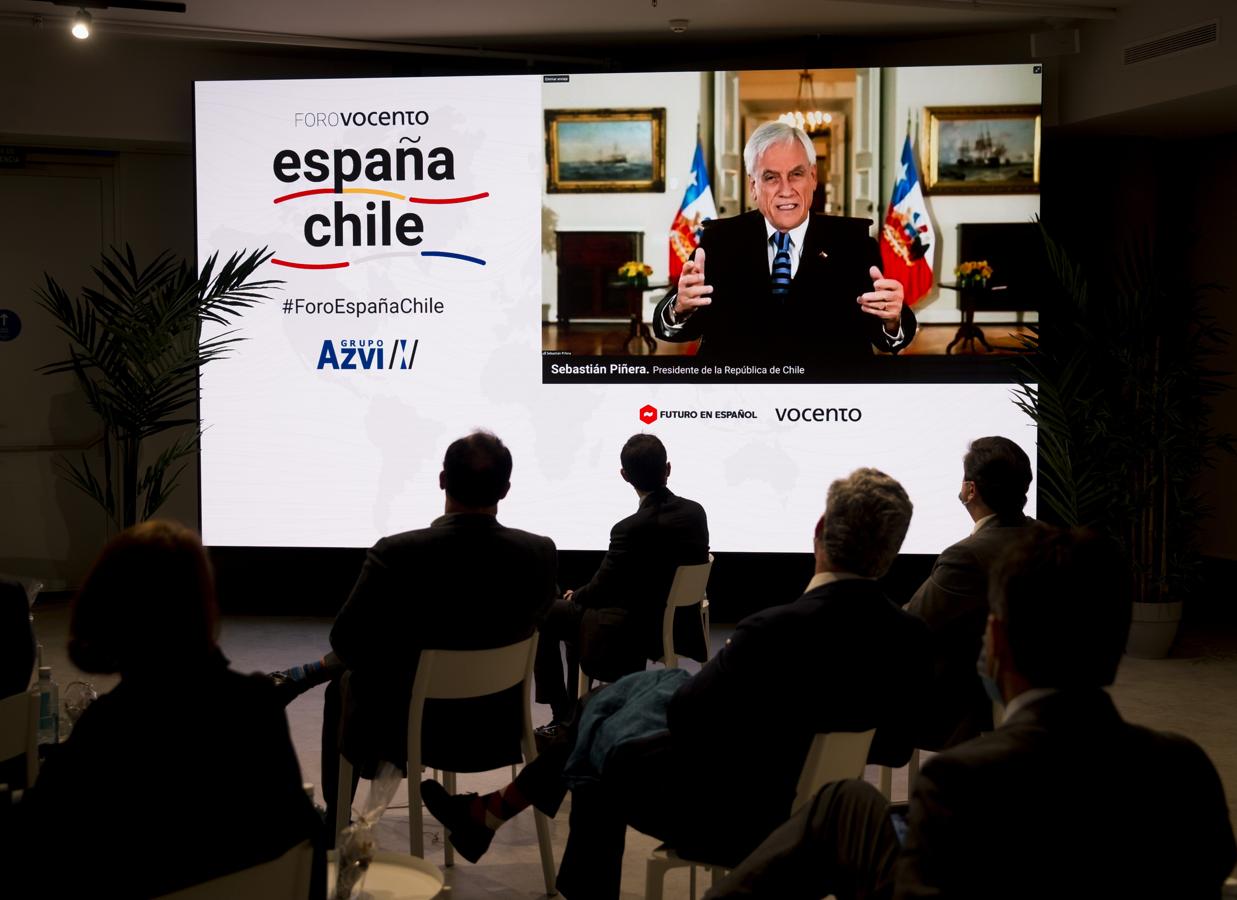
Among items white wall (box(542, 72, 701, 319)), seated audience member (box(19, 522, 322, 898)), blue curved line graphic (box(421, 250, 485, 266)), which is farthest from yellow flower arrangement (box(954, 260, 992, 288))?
seated audience member (box(19, 522, 322, 898))

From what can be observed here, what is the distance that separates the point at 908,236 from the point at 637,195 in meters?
1.47

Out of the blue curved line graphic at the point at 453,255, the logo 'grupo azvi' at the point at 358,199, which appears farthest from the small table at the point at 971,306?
the logo 'grupo azvi' at the point at 358,199

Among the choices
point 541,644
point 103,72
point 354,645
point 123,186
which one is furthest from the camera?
point 123,186

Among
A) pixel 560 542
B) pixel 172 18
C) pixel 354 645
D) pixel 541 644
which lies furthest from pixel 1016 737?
pixel 172 18

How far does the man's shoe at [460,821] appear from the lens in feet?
11.1

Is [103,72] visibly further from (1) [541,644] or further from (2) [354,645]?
(2) [354,645]

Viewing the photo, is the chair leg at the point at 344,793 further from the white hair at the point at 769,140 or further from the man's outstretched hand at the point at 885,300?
the white hair at the point at 769,140

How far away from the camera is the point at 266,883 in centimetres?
181

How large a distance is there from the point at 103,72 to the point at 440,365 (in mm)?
2683

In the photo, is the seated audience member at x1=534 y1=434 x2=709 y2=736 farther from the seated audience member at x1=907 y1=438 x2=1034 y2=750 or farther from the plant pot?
the plant pot

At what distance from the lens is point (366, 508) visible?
→ 6.90 metres

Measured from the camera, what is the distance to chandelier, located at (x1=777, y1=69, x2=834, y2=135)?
6609 mm

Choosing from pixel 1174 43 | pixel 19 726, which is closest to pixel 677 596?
pixel 19 726

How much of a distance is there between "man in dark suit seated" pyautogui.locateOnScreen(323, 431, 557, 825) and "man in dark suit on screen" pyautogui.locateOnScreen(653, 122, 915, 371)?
11.1 feet
